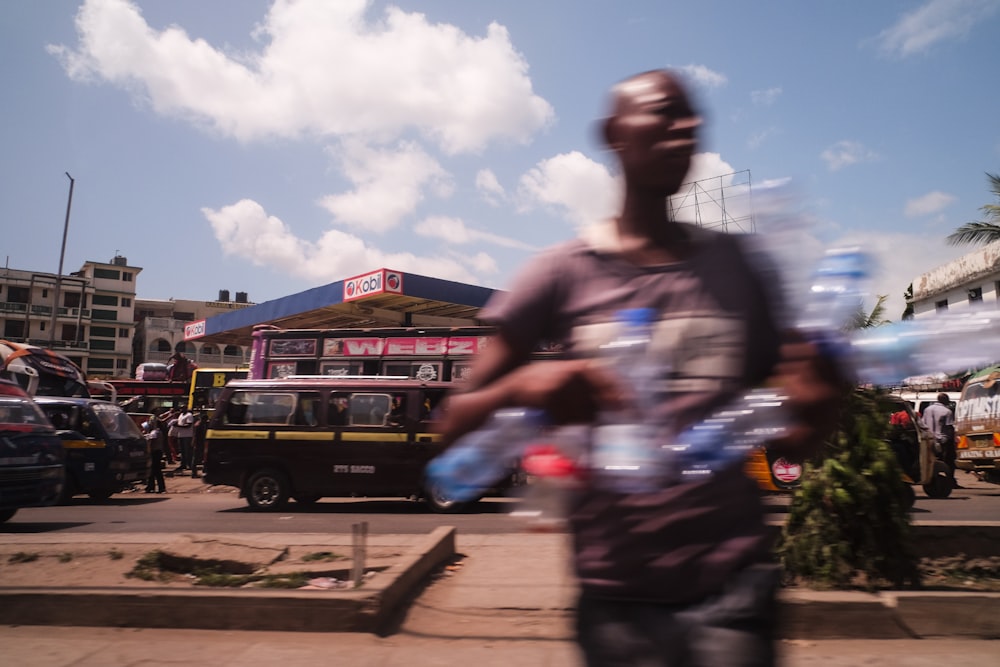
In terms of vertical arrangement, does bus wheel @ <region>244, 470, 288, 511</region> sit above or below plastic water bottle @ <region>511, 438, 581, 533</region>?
below

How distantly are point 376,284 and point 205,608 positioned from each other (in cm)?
1423

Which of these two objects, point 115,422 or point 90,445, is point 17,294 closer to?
point 115,422

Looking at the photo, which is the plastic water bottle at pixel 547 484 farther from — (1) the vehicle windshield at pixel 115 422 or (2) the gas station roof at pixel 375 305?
(2) the gas station roof at pixel 375 305

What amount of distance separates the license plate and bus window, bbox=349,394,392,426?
9.11 metres

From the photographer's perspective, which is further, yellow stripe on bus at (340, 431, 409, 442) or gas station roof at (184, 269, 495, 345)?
gas station roof at (184, 269, 495, 345)

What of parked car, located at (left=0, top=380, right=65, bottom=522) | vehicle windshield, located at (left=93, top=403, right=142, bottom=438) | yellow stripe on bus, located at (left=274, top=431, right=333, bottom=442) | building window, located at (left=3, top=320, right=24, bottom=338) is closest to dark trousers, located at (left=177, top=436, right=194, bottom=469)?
vehicle windshield, located at (left=93, top=403, right=142, bottom=438)

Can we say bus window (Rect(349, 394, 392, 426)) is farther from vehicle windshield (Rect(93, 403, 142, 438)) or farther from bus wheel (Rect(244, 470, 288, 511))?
vehicle windshield (Rect(93, 403, 142, 438))

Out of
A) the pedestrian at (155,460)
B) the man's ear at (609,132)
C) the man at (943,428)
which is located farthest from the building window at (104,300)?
the man's ear at (609,132)

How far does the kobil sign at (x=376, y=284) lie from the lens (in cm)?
1830

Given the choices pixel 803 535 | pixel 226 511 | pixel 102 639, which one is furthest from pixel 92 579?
pixel 226 511

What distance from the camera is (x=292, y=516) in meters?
11.3

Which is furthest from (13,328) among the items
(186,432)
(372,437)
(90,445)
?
(372,437)

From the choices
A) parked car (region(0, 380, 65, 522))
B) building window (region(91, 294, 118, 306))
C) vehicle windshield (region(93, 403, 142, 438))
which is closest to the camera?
parked car (region(0, 380, 65, 522))

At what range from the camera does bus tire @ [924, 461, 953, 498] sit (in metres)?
12.0
